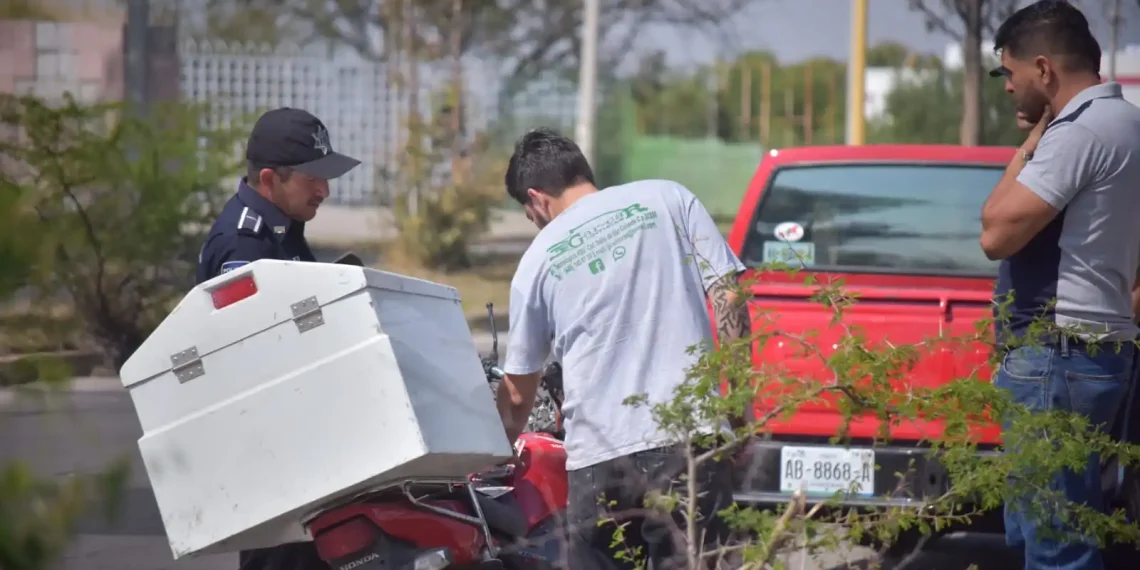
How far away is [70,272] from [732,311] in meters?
2.15

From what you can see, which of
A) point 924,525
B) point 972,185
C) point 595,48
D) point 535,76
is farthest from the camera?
point 535,76

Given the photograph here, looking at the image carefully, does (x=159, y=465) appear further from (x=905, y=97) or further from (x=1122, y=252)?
(x=905, y=97)

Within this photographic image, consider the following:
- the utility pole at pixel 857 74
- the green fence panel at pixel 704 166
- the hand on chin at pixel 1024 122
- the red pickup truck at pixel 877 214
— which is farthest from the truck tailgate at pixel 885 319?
the green fence panel at pixel 704 166

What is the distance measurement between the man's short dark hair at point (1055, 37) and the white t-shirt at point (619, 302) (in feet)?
3.36

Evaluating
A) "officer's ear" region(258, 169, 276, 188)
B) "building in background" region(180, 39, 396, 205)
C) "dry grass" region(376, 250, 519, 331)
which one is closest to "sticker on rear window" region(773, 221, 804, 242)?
"officer's ear" region(258, 169, 276, 188)

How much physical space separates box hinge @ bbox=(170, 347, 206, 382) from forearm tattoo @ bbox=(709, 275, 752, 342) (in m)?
1.16

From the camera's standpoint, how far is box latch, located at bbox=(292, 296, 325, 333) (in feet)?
9.88

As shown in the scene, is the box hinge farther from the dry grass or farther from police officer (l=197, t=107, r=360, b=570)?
the dry grass

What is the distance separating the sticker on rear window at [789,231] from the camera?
19.7ft

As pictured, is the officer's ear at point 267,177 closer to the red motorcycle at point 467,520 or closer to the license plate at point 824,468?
the red motorcycle at point 467,520

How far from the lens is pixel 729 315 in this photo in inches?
132

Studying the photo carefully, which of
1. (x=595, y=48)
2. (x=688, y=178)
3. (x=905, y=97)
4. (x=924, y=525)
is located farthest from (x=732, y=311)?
(x=905, y=97)

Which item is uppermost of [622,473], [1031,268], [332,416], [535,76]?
[535,76]

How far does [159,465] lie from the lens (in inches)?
98.2
